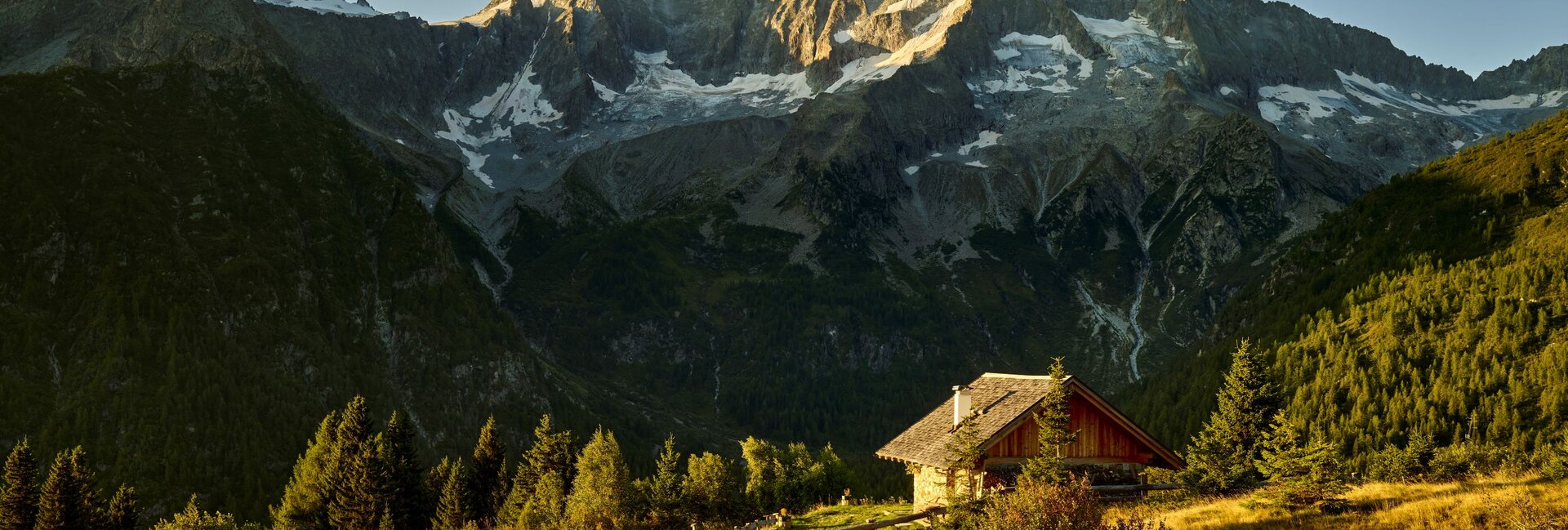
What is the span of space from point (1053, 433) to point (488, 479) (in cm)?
6485

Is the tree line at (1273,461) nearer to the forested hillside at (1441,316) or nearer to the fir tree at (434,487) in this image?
the forested hillside at (1441,316)

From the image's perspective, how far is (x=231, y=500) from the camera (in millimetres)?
168750

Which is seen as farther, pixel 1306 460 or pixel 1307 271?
pixel 1307 271

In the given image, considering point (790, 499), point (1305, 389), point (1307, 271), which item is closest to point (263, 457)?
point (790, 499)

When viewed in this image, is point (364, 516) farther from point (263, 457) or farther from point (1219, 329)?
point (1219, 329)

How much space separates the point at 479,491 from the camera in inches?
3644

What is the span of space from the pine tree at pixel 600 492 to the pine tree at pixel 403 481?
1899 centimetres

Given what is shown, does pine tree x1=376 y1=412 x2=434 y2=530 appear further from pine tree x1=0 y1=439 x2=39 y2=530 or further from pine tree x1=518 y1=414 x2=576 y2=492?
pine tree x1=0 y1=439 x2=39 y2=530

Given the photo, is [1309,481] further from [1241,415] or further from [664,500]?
[664,500]

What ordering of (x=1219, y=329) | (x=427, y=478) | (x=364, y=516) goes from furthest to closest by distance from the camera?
1. (x=1219, y=329)
2. (x=427, y=478)
3. (x=364, y=516)

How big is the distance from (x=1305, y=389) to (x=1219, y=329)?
68.8 m

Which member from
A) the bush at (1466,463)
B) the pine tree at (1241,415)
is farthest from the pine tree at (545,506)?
the bush at (1466,463)

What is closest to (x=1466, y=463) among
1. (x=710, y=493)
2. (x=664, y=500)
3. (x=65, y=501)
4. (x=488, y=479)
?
(x=710, y=493)

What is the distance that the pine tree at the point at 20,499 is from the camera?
83875mm
